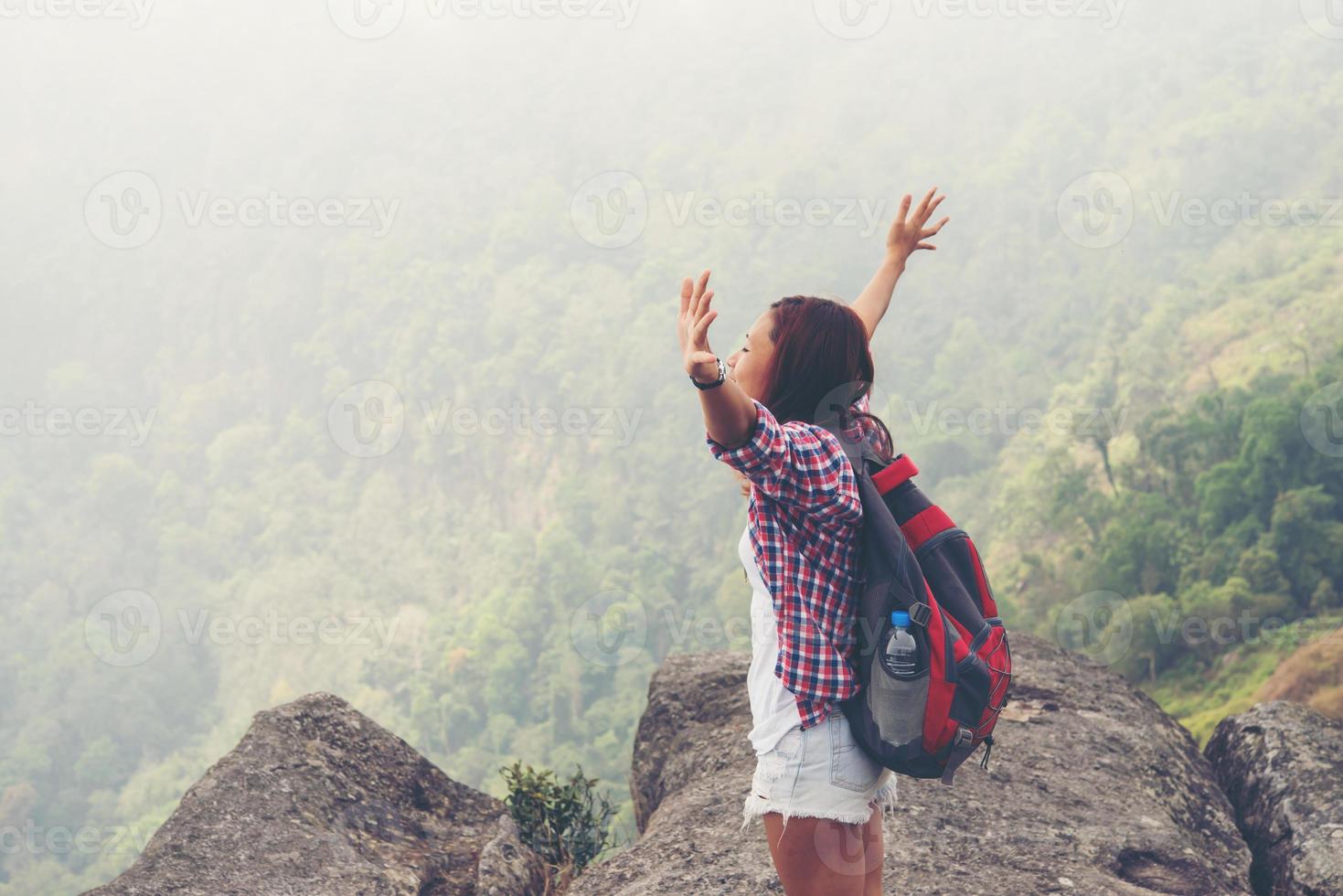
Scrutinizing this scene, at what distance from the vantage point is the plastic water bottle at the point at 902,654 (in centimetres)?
243

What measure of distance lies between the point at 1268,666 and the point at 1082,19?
139 meters

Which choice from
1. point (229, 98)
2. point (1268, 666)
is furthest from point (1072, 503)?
point (229, 98)

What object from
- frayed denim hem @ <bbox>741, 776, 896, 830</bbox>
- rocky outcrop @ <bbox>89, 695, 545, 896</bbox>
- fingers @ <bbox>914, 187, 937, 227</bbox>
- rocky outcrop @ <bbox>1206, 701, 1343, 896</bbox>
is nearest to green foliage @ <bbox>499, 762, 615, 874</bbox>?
rocky outcrop @ <bbox>89, 695, 545, 896</bbox>

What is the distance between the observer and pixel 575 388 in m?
110

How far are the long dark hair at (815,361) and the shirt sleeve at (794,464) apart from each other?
0.13 metres

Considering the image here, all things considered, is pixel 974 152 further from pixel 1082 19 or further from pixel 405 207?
pixel 405 207

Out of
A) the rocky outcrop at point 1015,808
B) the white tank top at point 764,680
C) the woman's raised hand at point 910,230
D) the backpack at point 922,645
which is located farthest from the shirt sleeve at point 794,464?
the rocky outcrop at point 1015,808

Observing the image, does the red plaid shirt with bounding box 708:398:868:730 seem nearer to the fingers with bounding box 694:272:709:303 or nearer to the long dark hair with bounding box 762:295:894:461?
the long dark hair with bounding box 762:295:894:461

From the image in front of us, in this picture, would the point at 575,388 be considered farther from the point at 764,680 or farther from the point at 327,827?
the point at 764,680

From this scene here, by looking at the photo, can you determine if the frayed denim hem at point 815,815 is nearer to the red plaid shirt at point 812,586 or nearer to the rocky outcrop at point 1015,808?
the red plaid shirt at point 812,586

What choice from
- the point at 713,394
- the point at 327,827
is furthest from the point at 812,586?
the point at 327,827

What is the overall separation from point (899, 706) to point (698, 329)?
2.98 feet

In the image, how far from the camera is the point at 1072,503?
46.5 meters

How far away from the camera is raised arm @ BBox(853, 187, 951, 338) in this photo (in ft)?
11.0
